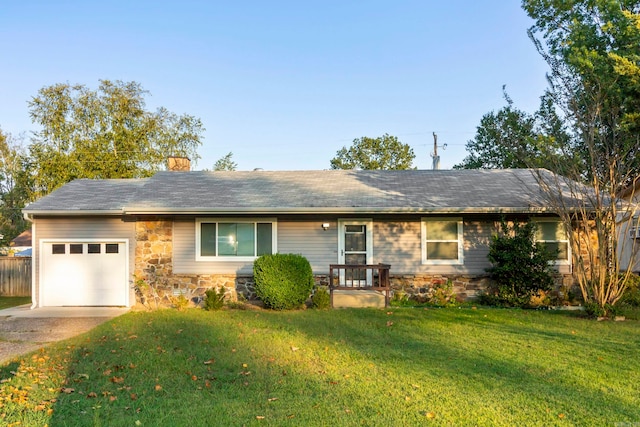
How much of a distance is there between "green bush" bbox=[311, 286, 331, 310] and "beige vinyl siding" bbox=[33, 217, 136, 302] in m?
4.64

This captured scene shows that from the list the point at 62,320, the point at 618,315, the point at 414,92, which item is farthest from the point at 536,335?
the point at 414,92

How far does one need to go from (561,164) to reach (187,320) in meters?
8.29

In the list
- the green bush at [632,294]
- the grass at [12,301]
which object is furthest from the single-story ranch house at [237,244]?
the grass at [12,301]

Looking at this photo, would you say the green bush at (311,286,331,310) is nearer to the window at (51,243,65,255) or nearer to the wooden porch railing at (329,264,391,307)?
the wooden porch railing at (329,264,391,307)

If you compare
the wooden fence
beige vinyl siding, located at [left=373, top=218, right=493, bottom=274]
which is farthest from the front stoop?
the wooden fence

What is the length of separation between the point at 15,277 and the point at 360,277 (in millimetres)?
11706

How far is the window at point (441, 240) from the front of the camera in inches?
455

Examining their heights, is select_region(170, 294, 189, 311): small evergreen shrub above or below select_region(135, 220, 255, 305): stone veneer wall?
below

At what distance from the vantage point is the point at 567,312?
9.91 metres

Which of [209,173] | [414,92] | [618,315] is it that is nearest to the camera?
[618,315]

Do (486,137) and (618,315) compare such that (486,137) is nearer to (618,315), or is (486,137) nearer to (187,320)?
(618,315)

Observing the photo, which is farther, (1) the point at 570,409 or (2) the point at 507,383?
(2) the point at 507,383

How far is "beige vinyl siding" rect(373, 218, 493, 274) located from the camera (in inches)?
452

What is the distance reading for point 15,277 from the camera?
50.1 feet
